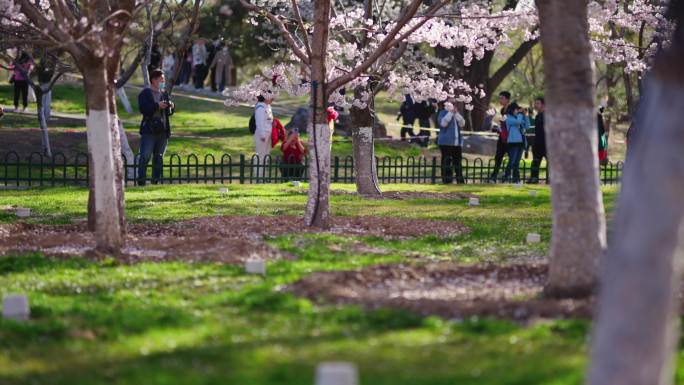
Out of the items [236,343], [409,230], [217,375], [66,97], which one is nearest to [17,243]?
[409,230]

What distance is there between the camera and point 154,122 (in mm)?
21719

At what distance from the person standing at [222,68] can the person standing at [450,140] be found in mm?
15876

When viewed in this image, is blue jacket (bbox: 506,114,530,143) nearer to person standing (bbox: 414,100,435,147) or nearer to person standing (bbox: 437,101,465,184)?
person standing (bbox: 437,101,465,184)

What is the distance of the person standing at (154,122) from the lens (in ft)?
69.8

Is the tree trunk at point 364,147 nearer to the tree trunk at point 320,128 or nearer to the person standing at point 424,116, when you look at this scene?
the tree trunk at point 320,128

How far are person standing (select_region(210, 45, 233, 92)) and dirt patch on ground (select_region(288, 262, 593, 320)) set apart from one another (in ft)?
98.0

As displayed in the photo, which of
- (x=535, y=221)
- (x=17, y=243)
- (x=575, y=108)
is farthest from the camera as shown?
(x=535, y=221)

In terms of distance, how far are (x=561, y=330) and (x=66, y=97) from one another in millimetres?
32918

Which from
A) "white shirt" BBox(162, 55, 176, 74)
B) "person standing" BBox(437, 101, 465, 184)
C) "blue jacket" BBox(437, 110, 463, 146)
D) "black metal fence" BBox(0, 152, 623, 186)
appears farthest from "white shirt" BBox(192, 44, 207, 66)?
"blue jacket" BBox(437, 110, 463, 146)

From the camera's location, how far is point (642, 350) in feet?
17.4

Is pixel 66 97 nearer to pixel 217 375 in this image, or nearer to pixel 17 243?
pixel 17 243

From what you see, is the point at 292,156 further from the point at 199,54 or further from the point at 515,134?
Result: the point at 199,54

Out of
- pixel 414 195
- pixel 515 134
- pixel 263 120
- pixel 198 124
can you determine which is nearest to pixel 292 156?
pixel 263 120

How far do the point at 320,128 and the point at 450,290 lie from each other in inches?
212
